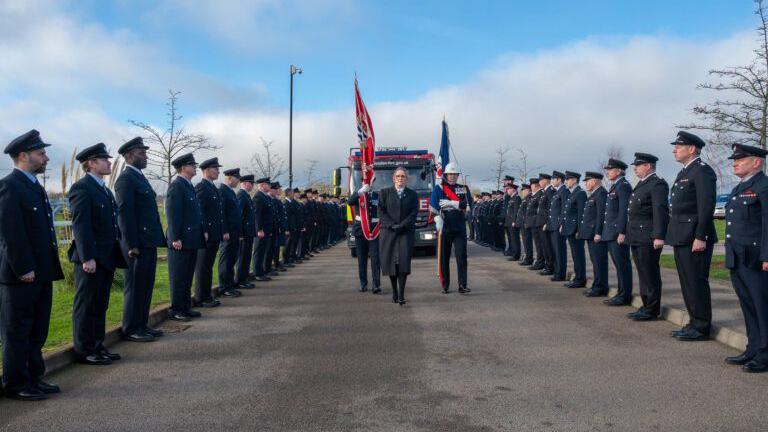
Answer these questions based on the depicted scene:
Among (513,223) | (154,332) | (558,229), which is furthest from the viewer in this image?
(513,223)

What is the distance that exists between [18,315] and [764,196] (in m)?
6.38

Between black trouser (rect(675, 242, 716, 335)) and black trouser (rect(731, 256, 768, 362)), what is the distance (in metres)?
0.88

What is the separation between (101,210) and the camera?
6.23 metres

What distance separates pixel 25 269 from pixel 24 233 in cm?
29

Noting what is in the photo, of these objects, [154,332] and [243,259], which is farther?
[243,259]

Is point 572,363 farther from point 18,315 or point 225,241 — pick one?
point 225,241

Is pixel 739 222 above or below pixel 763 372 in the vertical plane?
above

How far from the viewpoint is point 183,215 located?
8.39m

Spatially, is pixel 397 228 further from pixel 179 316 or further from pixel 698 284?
pixel 698 284

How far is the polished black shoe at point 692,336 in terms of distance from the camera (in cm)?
701

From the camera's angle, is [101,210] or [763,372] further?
[101,210]

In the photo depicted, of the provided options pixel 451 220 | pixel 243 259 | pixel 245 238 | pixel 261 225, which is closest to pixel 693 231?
pixel 451 220

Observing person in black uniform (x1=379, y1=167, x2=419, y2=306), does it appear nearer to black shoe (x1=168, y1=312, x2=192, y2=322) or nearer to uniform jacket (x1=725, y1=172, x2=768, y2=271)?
black shoe (x1=168, y1=312, x2=192, y2=322)

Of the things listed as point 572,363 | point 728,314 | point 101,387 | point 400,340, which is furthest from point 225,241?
point 728,314
